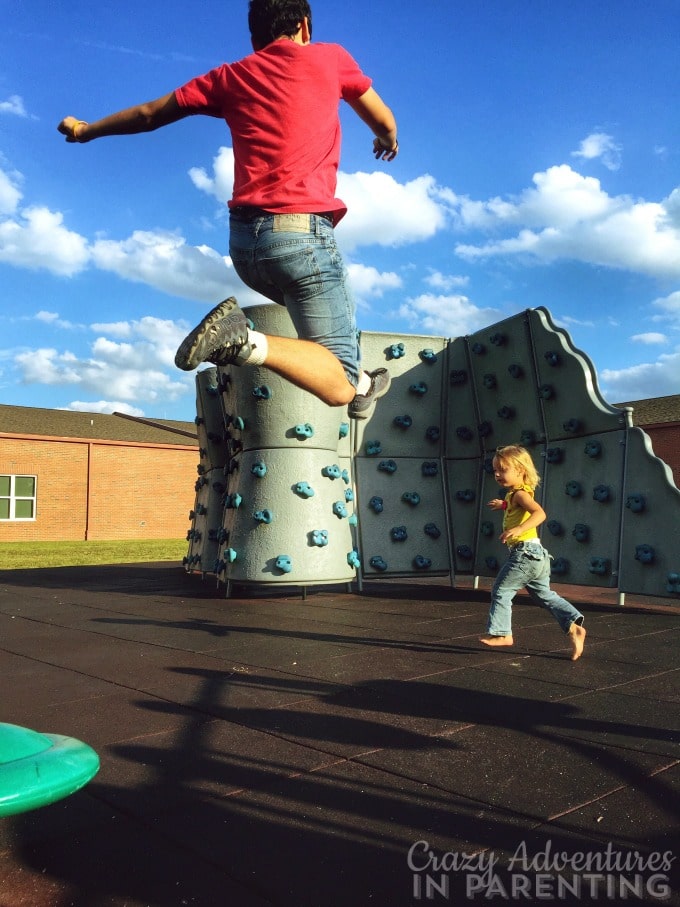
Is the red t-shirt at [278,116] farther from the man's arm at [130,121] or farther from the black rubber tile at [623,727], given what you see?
the black rubber tile at [623,727]

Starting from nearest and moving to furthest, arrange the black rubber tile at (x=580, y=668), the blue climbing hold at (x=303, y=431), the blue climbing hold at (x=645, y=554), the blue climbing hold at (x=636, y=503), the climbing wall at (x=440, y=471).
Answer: the black rubber tile at (x=580, y=668) < the blue climbing hold at (x=645, y=554) < the blue climbing hold at (x=636, y=503) < the climbing wall at (x=440, y=471) < the blue climbing hold at (x=303, y=431)

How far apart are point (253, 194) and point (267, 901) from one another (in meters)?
2.62

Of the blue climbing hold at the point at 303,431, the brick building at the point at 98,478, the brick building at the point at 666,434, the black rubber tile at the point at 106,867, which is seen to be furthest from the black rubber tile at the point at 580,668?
the brick building at the point at 98,478

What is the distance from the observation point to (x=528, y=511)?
5375 millimetres

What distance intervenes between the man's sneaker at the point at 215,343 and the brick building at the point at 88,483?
93.1ft

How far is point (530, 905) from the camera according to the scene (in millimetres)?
1884

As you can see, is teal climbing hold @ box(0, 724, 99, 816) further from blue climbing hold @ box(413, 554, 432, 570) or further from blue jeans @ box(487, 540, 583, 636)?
blue climbing hold @ box(413, 554, 432, 570)

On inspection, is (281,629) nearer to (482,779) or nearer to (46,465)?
(482,779)

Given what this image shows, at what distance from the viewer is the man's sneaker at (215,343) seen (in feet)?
10.5

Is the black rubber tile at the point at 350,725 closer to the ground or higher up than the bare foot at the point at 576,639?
closer to the ground

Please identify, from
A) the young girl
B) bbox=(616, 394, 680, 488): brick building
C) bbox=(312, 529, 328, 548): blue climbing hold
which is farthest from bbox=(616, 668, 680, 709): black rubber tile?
bbox=(616, 394, 680, 488): brick building

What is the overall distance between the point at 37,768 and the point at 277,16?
3.11 m

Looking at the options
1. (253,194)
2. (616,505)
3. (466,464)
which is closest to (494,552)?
(466,464)

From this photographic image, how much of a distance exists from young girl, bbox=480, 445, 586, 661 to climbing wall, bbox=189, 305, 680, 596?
89.8 inches
